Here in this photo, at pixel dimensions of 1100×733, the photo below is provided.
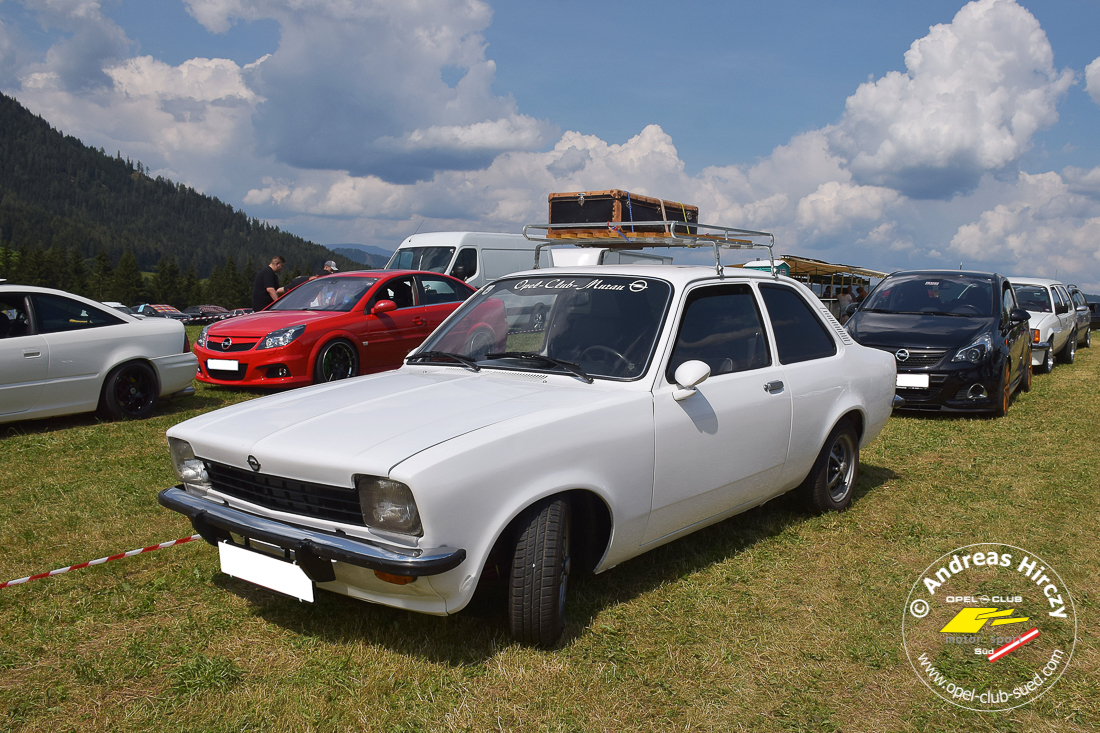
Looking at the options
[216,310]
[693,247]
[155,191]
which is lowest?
[216,310]

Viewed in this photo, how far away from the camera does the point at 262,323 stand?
9.27 metres

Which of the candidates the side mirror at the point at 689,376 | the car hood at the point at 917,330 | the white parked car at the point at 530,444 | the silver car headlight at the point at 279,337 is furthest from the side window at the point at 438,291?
the side mirror at the point at 689,376

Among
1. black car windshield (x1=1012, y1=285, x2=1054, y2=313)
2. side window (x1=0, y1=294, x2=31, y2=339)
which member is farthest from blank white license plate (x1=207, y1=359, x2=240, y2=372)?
black car windshield (x1=1012, y1=285, x2=1054, y2=313)

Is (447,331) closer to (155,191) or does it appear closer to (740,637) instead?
(740,637)

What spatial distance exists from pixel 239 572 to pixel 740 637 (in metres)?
2.13

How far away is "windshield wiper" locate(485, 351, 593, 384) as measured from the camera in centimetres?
360

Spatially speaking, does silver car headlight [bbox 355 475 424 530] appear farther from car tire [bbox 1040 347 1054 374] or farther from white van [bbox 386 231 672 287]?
car tire [bbox 1040 347 1054 374]

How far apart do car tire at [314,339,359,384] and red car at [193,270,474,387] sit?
0.04 ft

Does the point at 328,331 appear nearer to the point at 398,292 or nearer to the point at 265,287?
the point at 398,292

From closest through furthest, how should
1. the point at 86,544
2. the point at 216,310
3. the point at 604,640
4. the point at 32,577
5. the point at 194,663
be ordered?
the point at 194,663 < the point at 604,640 < the point at 32,577 < the point at 86,544 < the point at 216,310

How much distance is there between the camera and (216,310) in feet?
345

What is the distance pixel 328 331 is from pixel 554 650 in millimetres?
6848

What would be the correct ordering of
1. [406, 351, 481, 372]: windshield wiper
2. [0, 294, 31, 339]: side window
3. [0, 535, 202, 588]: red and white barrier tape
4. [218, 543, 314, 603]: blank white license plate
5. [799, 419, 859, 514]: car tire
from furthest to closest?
[0, 294, 31, 339]: side window
[799, 419, 859, 514]: car tire
[406, 351, 481, 372]: windshield wiper
[0, 535, 202, 588]: red and white barrier tape
[218, 543, 314, 603]: blank white license plate

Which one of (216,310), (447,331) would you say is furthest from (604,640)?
(216,310)
